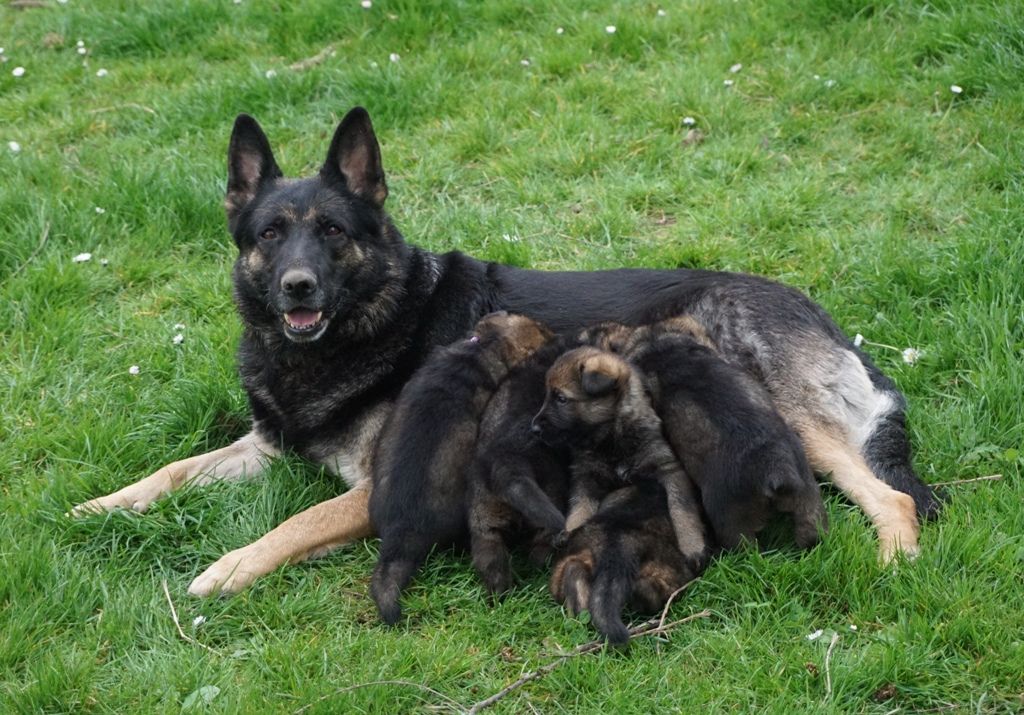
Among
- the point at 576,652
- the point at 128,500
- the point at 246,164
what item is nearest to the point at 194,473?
the point at 128,500

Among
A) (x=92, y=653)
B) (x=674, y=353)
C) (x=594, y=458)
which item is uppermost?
(x=674, y=353)

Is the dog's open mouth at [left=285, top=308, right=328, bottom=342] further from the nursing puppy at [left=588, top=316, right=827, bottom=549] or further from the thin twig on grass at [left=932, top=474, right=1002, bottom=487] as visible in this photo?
the thin twig on grass at [left=932, top=474, right=1002, bottom=487]

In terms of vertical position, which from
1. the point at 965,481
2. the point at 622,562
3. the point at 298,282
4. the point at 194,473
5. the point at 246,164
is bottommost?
the point at 194,473

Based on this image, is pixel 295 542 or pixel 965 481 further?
pixel 965 481

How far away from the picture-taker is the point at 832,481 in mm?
4848

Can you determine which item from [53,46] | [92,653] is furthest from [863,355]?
[53,46]

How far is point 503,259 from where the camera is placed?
6.77 metres

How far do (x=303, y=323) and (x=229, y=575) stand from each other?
47.4 inches

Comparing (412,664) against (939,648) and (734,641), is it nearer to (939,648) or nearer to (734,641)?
(734,641)

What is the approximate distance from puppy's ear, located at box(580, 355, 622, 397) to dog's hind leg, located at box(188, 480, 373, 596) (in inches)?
41.1

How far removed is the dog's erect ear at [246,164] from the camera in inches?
219

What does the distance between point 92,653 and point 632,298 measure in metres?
2.86

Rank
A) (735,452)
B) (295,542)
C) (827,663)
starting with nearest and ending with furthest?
1. (827,663)
2. (735,452)
3. (295,542)

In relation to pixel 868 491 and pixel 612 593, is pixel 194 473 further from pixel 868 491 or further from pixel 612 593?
pixel 868 491
